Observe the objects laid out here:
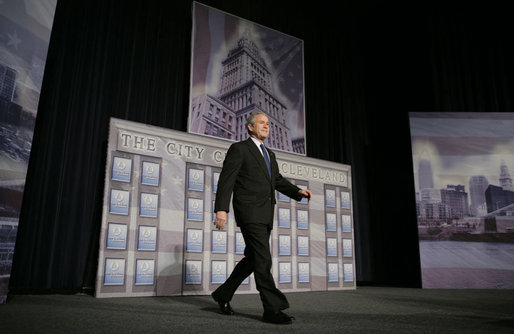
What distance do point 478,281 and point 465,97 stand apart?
3.22 metres

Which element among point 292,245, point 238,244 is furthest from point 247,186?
point 292,245

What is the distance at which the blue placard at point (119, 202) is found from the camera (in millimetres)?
3846

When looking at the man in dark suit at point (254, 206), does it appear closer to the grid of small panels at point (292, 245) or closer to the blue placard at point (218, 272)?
the blue placard at point (218, 272)

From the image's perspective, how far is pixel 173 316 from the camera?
8.48 feet

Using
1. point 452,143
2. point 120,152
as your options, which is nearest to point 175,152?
point 120,152

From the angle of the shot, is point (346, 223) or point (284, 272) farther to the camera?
point (346, 223)

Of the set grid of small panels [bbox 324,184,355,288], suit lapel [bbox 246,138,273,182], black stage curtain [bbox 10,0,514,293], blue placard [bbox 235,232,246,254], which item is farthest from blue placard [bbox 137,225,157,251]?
grid of small panels [bbox 324,184,355,288]

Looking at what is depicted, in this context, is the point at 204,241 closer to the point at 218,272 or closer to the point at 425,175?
the point at 218,272

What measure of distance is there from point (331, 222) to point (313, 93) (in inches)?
95.8

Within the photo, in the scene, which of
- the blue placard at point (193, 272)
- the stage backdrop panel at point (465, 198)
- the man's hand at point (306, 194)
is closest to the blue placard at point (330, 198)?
the stage backdrop panel at point (465, 198)

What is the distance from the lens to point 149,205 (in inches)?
158

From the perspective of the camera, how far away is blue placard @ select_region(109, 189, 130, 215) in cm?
385

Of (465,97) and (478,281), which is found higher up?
(465,97)

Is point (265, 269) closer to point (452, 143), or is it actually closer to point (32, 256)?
point (32, 256)
